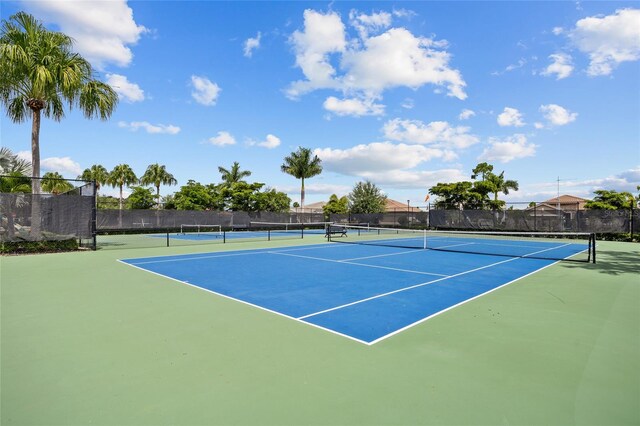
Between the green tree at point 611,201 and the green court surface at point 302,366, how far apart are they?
31.9 metres

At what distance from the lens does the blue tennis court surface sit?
5332mm

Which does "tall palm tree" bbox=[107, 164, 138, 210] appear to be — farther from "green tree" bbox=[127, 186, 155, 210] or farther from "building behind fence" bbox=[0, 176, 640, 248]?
"building behind fence" bbox=[0, 176, 640, 248]

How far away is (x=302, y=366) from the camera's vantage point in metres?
3.58

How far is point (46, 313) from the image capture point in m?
5.48

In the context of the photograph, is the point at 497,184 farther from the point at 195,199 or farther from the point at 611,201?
the point at 195,199

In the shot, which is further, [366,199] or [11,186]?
[366,199]

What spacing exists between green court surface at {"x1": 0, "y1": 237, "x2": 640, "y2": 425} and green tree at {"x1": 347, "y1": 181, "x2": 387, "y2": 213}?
4117cm

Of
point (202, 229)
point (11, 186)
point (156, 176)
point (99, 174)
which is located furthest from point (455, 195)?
point (99, 174)

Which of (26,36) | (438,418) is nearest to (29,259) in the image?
(26,36)

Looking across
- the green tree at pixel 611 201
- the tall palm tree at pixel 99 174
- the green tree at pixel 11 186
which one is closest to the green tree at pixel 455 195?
the green tree at pixel 611 201

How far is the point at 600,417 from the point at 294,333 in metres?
3.09

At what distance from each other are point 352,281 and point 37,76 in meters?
14.9

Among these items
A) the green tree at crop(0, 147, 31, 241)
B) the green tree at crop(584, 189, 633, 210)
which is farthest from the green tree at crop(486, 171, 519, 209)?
the green tree at crop(0, 147, 31, 241)

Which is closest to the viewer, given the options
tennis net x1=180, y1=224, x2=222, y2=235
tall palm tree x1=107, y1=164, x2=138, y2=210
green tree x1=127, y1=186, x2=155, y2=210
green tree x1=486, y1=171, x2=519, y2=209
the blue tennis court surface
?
the blue tennis court surface
